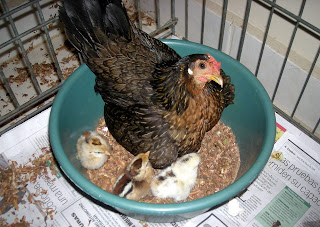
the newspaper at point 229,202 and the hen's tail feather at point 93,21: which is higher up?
the hen's tail feather at point 93,21

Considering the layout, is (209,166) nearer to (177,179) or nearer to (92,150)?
(177,179)

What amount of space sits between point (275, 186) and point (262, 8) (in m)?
0.93

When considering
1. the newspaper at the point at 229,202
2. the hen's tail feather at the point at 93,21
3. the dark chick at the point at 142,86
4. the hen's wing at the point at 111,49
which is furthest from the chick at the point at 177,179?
the hen's tail feather at the point at 93,21

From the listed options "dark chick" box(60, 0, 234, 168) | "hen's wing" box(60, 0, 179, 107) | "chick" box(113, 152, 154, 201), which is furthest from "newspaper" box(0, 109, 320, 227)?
"hen's wing" box(60, 0, 179, 107)

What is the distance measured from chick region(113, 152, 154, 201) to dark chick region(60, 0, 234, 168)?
0.16 feet

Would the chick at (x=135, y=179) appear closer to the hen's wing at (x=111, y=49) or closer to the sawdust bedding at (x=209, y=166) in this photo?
the sawdust bedding at (x=209, y=166)

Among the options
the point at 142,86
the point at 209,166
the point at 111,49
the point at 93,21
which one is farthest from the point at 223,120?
the point at 93,21

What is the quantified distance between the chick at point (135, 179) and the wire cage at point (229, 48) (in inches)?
25.4

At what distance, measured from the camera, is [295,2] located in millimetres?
1609

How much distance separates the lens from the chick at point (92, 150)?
1412 millimetres

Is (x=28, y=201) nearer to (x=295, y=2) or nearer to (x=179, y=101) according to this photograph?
(x=179, y=101)

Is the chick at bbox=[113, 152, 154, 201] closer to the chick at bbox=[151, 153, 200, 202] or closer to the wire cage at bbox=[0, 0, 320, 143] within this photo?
the chick at bbox=[151, 153, 200, 202]

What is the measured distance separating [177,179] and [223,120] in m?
0.51

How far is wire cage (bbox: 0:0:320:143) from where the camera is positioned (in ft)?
5.32
